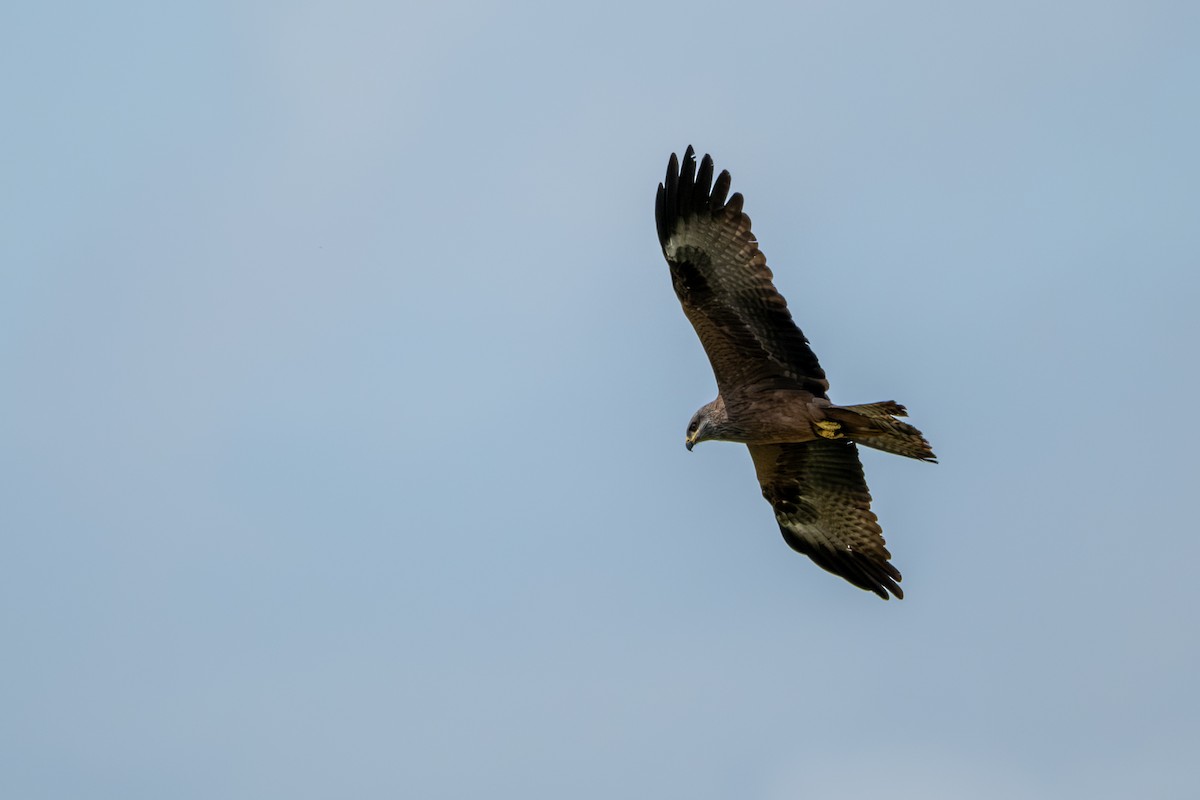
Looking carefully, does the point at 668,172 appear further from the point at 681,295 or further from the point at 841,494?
the point at 841,494

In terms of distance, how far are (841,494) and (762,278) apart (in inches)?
86.7

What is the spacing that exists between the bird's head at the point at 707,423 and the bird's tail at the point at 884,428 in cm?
89

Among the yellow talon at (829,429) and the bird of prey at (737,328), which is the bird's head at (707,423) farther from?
the yellow talon at (829,429)

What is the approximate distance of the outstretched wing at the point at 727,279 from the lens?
1274 centimetres

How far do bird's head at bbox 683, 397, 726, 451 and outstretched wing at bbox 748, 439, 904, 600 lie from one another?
36.3 inches

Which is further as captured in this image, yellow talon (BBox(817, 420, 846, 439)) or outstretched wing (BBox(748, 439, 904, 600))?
outstretched wing (BBox(748, 439, 904, 600))

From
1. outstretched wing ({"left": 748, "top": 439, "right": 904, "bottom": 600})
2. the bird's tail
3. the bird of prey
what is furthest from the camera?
outstretched wing ({"left": 748, "top": 439, "right": 904, "bottom": 600})

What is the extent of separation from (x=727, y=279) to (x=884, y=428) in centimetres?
158

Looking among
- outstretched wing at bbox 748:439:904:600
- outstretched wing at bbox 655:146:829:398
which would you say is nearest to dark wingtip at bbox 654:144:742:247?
outstretched wing at bbox 655:146:829:398

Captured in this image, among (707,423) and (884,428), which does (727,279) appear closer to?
(707,423)

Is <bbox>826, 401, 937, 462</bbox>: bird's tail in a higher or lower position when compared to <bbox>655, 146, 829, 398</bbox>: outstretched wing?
lower

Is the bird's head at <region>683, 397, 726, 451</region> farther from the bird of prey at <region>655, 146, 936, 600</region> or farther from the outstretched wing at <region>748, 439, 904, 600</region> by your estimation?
the outstretched wing at <region>748, 439, 904, 600</region>

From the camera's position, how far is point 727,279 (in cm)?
1280

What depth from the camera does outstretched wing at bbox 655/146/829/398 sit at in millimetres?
12742
